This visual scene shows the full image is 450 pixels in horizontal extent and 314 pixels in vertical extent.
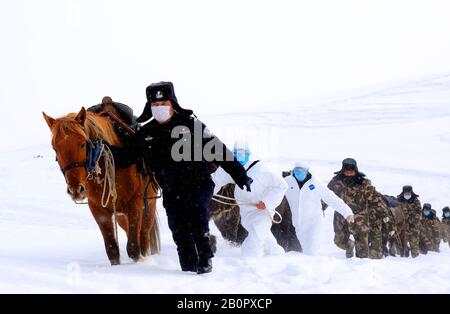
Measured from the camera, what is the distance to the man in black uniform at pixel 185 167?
540cm

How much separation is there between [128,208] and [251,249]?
207 cm

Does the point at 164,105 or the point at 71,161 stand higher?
the point at 164,105

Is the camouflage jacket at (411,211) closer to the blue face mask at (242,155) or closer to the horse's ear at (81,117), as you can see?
the blue face mask at (242,155)

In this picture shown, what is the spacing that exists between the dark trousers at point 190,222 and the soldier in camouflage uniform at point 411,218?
8691mm

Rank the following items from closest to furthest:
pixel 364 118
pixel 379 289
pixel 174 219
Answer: pixel 379 289
pixel 174 219
pixel 364 118

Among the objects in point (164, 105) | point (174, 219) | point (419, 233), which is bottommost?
point (419, 233)

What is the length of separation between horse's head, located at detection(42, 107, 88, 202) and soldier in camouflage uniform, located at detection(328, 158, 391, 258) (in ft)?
18.7

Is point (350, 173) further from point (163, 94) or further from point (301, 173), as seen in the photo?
point (163, 94)

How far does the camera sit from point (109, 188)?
5.87m

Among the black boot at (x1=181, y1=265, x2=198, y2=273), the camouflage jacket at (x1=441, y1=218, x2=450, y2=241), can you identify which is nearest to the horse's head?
the black boot at (x1=181, y1=265, x2=198, y2=273)
